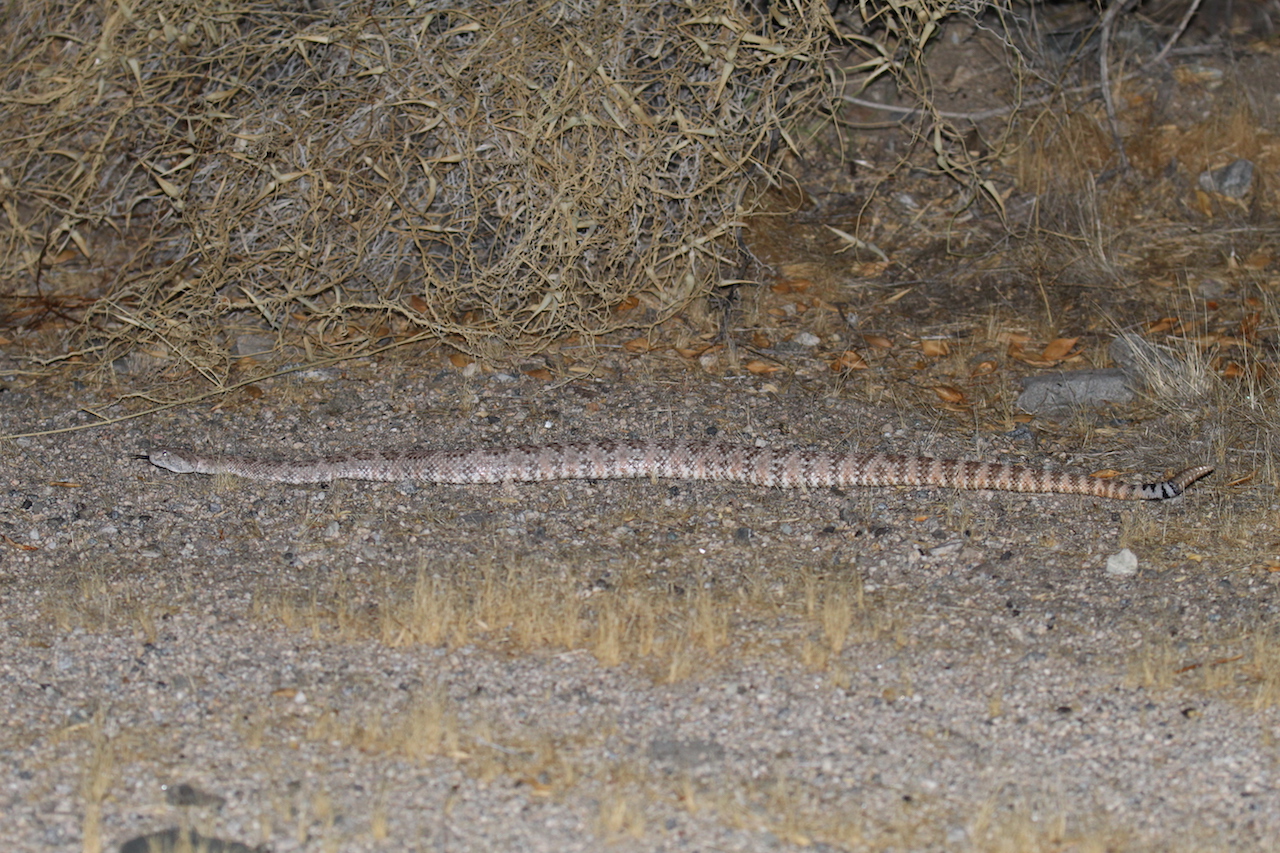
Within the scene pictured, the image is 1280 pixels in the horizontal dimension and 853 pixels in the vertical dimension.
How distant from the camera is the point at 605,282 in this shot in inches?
407

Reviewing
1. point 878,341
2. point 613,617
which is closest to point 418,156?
point 878,341

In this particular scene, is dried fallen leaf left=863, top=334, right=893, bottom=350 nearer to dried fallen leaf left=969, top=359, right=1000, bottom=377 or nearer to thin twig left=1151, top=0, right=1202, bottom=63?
dried fallen leaf left=969, top=359, right=1000, bottom=377

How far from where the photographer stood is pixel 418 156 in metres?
10.1

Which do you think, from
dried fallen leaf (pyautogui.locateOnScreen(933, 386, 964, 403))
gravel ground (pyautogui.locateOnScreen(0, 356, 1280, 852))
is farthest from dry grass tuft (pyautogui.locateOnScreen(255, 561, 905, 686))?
dried fallen leaf (pyautogui.locateOnScreen(933, 386, 964, 403))

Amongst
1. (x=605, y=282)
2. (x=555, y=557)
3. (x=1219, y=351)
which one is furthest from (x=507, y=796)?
(x=1219, y=351)

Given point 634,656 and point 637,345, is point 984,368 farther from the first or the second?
point 634,656

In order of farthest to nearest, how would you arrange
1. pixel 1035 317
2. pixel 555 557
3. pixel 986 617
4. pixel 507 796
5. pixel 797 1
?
pixel 1035 317, pixel 797 1, pixel 555 557, pixel 986 617, pixel 507 796

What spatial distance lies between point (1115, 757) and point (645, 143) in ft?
19.4

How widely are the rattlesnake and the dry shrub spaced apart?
1.51 metres

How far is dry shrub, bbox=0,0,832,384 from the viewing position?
10008mm

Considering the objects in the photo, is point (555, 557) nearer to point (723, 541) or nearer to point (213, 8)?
point (723, 541)

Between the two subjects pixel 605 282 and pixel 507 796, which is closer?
pixel 507 796

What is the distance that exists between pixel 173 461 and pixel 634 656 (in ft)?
12.8

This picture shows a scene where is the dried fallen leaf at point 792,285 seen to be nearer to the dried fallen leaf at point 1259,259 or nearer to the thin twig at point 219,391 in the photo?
the thin twig at point 219,391
